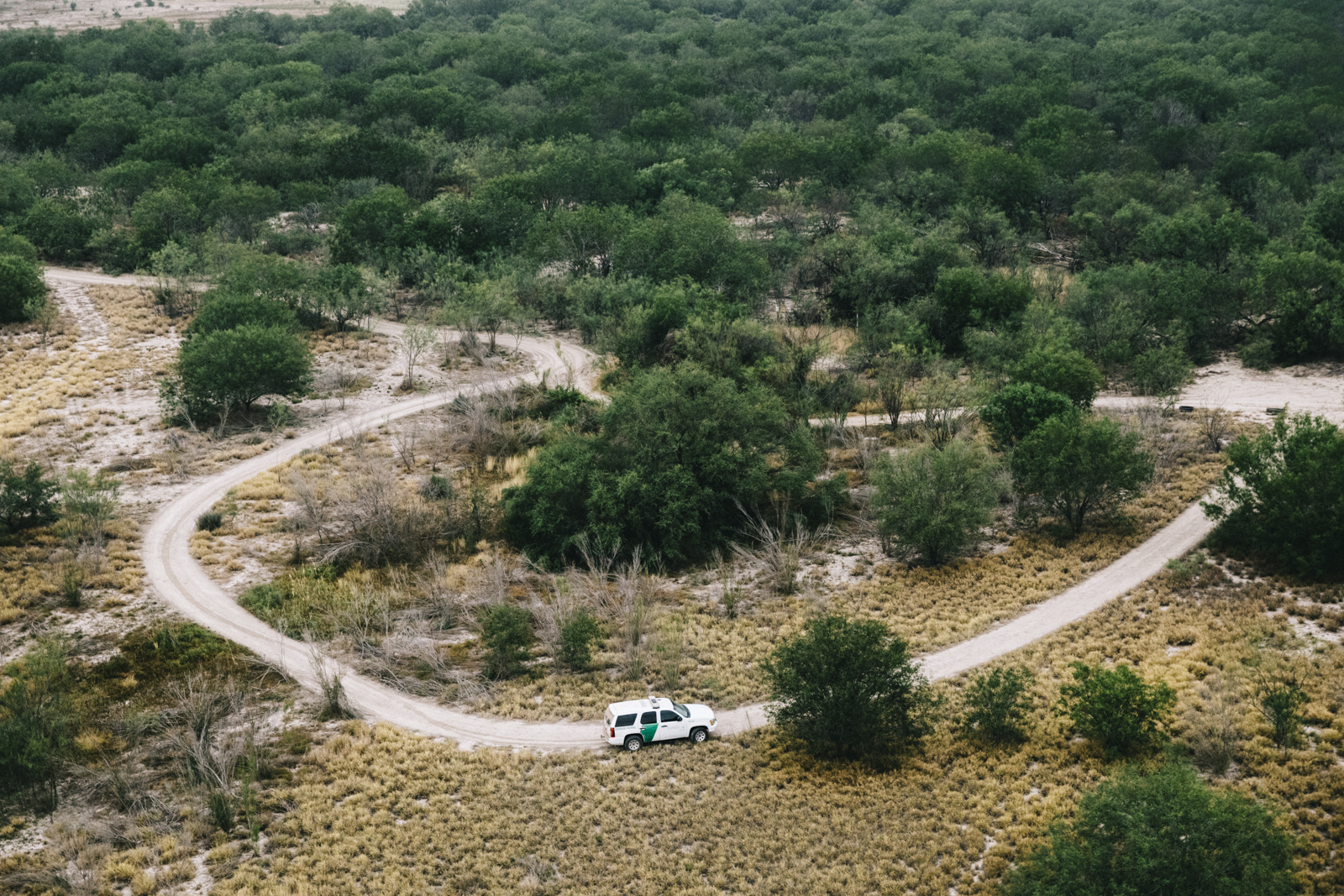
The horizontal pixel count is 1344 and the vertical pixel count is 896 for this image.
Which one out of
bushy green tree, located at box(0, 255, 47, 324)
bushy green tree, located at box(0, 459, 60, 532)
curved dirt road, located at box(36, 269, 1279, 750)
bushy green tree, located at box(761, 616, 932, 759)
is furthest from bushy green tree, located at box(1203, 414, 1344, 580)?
bushy green tree, located at box(0, 255, 47, 324)

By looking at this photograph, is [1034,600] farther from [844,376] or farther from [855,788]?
[844,376]

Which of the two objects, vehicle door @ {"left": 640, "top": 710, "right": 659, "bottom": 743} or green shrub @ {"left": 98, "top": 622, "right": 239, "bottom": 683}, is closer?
vehicle door @ {"left": 640, "top": 710, "right": 659, "bottom": 743}

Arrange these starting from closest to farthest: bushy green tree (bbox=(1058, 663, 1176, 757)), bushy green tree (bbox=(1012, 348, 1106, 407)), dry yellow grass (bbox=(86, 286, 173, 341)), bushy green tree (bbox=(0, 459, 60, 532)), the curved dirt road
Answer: bushy green tree (bbox=(1058, 663, 1176, 757)) < the curved dirt road < bushy green tree (bbox=(0, 459, 60, 532)) < bushy green tree (bbox=(1012, 348, 1106, 407)) < dry yellow grass (bbox=(86, 286, 173, 341))

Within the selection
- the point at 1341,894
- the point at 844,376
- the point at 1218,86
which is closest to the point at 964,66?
the point at 1218,86

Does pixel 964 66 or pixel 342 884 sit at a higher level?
pixel 964 66

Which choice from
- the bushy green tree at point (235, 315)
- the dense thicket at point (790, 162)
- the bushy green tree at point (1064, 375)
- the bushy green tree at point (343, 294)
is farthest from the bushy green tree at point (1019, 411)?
the bushy green tree at point (343, 294)

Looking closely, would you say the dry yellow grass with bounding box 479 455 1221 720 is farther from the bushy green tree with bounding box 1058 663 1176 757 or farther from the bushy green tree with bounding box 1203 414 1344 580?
the bushy green tree with bounding box 1058 663 1176 757

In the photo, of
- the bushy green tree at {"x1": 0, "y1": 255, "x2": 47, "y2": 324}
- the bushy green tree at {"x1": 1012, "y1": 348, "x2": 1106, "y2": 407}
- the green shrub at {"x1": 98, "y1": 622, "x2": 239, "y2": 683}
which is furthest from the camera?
the bushy green tree at {"x1": 0, "y1": 255, "x2": 47, "y2": 324}
